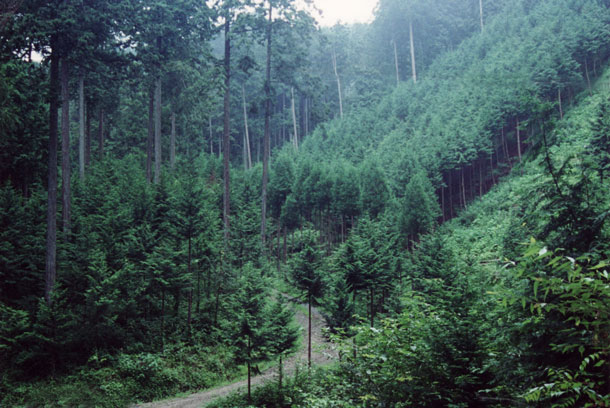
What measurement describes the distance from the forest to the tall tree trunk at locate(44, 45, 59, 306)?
86mm

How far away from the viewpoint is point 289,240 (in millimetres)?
36438

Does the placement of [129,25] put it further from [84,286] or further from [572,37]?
[572,37]

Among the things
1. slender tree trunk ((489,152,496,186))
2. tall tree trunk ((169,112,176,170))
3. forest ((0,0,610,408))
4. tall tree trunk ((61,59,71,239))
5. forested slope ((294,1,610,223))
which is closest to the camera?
forest ((0,0,610,408))

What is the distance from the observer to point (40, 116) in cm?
2311

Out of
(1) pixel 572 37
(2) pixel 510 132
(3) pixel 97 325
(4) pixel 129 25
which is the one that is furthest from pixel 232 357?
(1) pixel 572 37

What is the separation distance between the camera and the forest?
3.60 m

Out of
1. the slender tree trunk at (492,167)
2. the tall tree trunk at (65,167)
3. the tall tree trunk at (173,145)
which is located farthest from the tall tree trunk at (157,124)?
the slender tree trunk at (492,167)

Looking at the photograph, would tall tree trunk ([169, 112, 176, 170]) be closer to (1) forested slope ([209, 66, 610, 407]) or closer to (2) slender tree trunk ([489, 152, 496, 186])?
(1) forested slope ([209, 66, 610, 407])

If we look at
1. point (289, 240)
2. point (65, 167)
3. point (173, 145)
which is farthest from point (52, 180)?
point (289, 240)

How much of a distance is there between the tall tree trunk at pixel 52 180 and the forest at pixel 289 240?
0.09 m

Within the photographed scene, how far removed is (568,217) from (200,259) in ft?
62.7

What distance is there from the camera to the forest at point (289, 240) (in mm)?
3598

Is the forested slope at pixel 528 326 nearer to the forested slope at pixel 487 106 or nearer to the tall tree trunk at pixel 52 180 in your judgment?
the tall tree trunk at pixel 52 180

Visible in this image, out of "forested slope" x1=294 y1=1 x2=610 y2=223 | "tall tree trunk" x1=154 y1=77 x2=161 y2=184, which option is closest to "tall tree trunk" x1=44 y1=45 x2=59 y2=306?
"tall tree trunk" x1=154 y1=77 x2=161 y2=184
